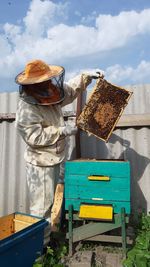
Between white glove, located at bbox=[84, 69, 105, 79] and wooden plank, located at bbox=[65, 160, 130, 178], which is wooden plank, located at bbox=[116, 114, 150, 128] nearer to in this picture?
white glove, located at bbox=[84, 69, 105, 79]

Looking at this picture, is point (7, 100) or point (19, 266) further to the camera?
point (7, 100)

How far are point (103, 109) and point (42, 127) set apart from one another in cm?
73

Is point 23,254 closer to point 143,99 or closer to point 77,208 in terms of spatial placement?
point 77,208

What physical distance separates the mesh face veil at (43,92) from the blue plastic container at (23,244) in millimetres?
1268

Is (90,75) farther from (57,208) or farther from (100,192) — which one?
(57,208)

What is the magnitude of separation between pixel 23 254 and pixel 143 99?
2.46 meters

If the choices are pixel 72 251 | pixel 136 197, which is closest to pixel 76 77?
pixel 136 197

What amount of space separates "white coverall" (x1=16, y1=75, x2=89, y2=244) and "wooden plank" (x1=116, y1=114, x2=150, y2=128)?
0.91 m

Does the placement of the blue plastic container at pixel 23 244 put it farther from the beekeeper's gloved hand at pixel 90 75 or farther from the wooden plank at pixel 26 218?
the beekeeper's gloved hand at pixel 90 75

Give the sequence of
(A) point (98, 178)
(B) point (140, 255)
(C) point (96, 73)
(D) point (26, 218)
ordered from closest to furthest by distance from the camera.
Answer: (B) point (140, 255) < (A) point (98, 178) < (D) point (26, 218) < (C) point (96, 73)

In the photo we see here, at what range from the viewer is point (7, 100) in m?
4.50

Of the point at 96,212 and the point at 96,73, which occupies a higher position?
the point at 96,73

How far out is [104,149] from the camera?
4207 millimetres

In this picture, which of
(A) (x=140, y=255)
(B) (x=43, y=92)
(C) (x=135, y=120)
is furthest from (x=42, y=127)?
(A) (x=140, y=255)
